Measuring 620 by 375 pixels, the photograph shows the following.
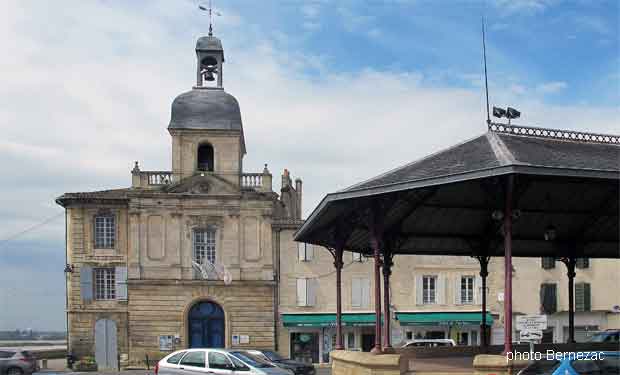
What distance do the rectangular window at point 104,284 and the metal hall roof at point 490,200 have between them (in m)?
21.5

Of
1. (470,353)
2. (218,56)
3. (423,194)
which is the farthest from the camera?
(218,56)

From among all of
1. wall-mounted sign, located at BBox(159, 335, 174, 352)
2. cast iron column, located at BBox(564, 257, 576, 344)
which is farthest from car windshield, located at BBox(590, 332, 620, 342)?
wall-mounted sign, located at BBox(159, 335, 174, 352)

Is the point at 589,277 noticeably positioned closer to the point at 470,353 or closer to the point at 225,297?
the point at 225,297

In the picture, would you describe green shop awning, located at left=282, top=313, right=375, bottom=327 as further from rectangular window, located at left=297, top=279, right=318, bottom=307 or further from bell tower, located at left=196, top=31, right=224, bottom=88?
bell tower, located at left=196, top=31, right=224, bottom=88

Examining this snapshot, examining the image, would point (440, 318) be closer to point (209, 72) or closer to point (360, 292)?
point (360, 292)

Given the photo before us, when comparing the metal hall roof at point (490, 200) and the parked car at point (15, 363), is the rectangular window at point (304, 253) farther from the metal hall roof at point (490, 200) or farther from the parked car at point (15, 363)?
the metal hall roof at point (490, 200)

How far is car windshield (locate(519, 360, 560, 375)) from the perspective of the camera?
521 inches

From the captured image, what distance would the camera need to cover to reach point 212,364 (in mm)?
19469

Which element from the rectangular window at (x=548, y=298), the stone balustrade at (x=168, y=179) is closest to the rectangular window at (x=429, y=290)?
the rectangular window at (x=548, y=298)

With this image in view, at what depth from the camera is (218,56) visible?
145 ft

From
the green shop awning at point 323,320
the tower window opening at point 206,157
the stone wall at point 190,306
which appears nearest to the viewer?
the stone wall at point 190,306

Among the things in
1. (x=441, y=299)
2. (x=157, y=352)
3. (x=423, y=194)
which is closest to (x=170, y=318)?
(x=157, y=352)

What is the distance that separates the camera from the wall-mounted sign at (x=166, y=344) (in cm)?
4034

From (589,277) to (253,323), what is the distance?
695 inches
